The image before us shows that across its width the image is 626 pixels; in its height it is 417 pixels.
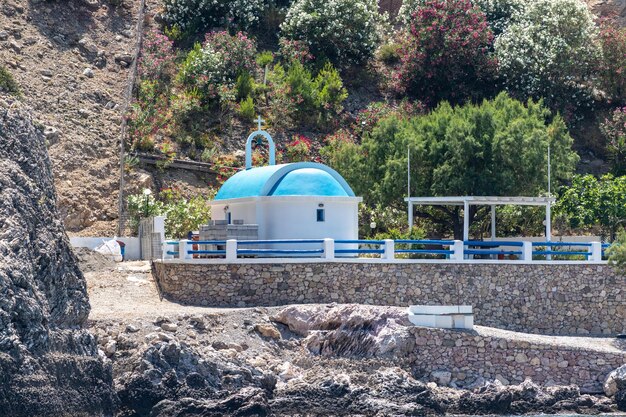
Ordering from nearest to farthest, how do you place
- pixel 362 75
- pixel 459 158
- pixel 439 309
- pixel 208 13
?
1. pixel 439 309
2. pixel 459 158
3. pixel 362 75
4. pixel 208 13

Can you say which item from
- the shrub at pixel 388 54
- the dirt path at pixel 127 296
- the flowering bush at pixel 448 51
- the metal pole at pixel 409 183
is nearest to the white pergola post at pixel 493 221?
the metal pole at pixel 409 183

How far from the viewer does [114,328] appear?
36312mm

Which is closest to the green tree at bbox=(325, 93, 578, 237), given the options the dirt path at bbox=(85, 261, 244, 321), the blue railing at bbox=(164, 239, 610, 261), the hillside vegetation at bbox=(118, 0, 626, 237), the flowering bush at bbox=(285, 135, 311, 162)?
the hillside vegetation at bbox=(118, 0, 626, 237)

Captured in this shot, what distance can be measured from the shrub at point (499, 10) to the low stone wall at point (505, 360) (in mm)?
25108

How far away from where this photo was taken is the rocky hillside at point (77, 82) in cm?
5147

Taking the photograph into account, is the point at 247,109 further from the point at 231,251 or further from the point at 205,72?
the point at 231,251

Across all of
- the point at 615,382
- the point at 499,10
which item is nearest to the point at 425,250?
the point at 615,382

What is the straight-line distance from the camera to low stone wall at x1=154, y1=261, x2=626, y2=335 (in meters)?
40.3

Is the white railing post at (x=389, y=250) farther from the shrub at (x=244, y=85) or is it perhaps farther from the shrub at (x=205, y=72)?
the shrub at (x=244, y=85)

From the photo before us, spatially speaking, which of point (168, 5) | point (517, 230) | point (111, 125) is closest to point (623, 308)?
point (517, 230)

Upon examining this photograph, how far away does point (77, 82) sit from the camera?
56188 mm

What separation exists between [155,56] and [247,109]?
190 inches

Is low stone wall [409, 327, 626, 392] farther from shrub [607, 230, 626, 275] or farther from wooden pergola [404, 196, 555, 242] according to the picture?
wooden pergola [404, 196, 555, 242]

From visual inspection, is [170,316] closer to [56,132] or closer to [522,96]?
[56,132]
